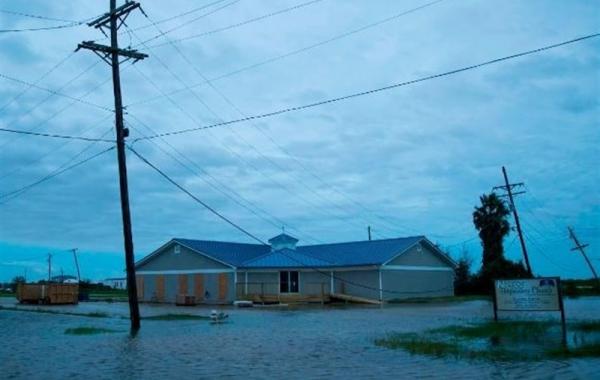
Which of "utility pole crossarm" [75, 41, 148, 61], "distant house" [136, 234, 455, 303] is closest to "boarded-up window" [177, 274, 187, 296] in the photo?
"distant house" [136, 234, 455, 303]

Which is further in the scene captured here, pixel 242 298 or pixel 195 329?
pixel 242 298

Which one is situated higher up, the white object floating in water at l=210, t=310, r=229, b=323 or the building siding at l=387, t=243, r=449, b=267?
the building siding at l=387, t=243, r=449, b=267

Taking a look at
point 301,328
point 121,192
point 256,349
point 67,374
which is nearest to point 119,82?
point 121,192

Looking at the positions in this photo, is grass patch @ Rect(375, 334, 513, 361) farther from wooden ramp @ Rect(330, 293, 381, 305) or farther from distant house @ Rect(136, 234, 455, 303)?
distant house @ Rect(136, 234, 455, 303)

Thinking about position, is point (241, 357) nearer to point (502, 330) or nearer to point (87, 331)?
point (502, 330)

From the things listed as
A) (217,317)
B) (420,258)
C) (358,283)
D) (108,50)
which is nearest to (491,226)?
(420,258)

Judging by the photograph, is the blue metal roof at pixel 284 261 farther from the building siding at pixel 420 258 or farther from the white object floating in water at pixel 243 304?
the white object floating in water at pixel 243 304

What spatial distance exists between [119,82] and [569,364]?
19335 mm

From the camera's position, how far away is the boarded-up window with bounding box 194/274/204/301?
55656 mm

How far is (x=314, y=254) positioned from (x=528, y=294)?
1451 inches

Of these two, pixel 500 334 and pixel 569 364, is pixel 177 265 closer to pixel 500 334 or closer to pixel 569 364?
pixel 500 334

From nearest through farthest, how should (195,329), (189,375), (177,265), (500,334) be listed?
1. (189,375)
2. (500,334)
3. (195,329)
4. (177,265)

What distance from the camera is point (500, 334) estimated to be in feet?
65.2

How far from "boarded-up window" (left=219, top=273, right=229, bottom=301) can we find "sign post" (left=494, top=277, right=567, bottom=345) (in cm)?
3308
